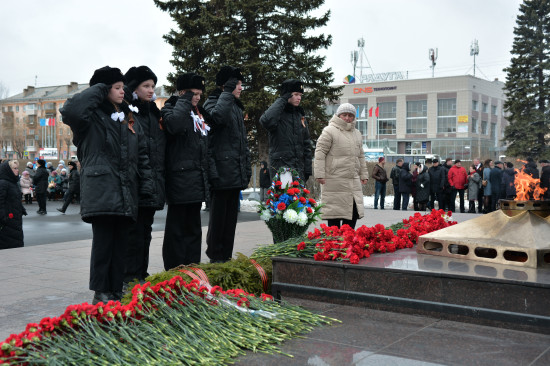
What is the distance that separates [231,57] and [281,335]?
18245 mm

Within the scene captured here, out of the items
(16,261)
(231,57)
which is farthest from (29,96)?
(16,261)

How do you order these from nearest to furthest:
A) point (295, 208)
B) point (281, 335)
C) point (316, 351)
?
point (316, 351) → point (281, 335) → point (295, 208)

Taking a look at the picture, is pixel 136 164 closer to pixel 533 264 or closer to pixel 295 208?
pixel 295 208

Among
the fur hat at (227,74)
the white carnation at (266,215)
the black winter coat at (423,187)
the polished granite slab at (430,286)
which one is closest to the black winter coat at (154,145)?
the fur hat at (227,74)

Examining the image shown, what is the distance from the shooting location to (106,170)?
13.7ft

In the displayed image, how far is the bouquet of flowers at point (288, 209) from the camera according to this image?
6098mm

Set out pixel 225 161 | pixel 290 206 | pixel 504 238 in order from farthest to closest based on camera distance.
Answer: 1. pixel 290 206
2. pixel 225 161
3. pixel 504 238

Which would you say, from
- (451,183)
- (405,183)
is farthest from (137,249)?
(451,183)

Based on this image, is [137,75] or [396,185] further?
[396,185]

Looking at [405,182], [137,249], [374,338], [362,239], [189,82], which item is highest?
[189,82]

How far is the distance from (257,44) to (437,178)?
8.97 metres

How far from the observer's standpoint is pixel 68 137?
8388cm

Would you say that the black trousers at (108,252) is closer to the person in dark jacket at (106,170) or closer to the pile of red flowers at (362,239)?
the person in dark jacket at (106,170)

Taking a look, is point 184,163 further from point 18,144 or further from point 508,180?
point 18,144
